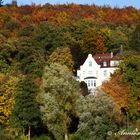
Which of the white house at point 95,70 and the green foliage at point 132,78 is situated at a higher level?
the white house at point 95,70

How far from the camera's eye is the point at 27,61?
70438 millimetres

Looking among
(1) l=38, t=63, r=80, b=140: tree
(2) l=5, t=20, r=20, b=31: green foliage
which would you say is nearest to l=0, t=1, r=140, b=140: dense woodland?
(1) l=38, t=63, r=80, b=140: tree

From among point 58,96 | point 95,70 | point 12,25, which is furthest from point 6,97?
point 12,25

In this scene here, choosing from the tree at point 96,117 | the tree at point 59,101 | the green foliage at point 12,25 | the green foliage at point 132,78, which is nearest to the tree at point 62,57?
the green foliage at point 132,78

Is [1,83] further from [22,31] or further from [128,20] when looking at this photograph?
[128,20]

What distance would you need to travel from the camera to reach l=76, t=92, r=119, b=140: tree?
1964 inches

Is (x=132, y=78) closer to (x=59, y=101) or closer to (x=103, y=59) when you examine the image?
(x=59, y=101)

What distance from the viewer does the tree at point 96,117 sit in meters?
49.9

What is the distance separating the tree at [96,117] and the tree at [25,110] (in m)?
4.53

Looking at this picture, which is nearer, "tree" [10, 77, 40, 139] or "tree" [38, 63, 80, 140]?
"tree" [38, 63, 80, 140]

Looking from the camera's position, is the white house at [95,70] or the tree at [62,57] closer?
the tree at [62,57]

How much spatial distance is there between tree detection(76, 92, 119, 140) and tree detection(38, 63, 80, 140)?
4.49 ft

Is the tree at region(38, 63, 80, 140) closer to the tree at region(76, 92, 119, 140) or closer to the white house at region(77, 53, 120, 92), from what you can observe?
the tree at region(76, 92, 119, 140)

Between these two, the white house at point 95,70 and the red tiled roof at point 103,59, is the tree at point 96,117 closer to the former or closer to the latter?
the white house at point 95,70
